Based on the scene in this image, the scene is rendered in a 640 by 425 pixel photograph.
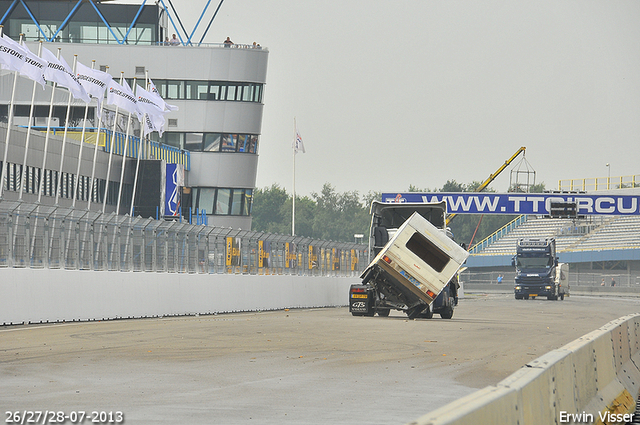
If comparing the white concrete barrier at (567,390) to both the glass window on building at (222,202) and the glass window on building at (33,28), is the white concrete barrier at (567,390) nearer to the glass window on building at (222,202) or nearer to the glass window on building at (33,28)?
the glass window on building at (222,202)

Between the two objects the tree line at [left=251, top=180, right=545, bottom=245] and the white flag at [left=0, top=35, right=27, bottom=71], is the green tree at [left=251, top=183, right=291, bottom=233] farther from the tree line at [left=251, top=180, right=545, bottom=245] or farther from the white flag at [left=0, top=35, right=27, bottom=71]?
the white flag at [left=0, top=35, right=27, bottom=71]

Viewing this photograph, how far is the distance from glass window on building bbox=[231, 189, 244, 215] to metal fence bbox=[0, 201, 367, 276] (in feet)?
104

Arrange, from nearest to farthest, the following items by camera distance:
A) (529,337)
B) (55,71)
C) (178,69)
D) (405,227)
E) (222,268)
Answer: (529,337), (405,227), (222,268), (55,71), (178,69)

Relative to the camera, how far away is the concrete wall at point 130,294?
812 inches

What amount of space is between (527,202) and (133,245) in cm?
3679

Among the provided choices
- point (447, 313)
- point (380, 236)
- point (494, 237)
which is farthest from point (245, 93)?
point (447, 313)

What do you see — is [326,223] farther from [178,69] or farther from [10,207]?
[10,207]

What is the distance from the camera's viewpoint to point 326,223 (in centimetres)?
18012

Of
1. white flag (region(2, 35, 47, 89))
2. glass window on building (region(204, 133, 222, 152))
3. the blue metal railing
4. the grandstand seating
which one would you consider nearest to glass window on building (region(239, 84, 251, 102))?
glass window on building (region(204, 133, 222, 152))

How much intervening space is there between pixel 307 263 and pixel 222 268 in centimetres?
866

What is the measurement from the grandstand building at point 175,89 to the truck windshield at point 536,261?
21467 mm

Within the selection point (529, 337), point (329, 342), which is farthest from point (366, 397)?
point (529, 337)

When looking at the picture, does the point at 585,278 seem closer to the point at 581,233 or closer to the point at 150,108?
the point at 581,233

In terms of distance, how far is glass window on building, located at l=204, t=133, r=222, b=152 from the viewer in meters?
70.6
